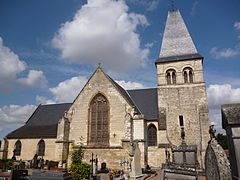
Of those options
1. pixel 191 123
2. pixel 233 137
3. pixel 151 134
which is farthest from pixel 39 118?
pixel 233 137

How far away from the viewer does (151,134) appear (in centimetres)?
2169

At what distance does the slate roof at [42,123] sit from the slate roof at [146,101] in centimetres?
1110

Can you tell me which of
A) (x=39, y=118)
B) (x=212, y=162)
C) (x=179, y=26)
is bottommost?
(x=212, y=162)

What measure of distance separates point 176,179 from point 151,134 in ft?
39.0

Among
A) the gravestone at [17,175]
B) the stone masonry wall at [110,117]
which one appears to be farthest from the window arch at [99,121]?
the gravestone at [17,175]

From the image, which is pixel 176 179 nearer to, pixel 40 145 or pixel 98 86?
pixel 98 86

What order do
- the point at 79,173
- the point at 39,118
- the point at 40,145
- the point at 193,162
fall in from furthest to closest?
the point at 39,118, the point at 40,145, the point at 193,162, the point at 79,173

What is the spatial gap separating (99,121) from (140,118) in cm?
456

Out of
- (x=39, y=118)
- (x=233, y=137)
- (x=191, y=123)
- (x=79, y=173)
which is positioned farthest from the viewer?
(x=39, y=118)

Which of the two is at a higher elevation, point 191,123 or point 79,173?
point 191,123

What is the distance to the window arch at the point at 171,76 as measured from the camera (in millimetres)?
22833

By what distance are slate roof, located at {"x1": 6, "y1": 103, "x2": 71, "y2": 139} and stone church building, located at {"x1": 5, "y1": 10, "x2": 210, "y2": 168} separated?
183 mm

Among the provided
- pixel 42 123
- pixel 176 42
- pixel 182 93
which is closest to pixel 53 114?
pixel 42 123

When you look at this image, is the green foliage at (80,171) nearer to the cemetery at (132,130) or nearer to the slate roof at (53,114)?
the cemetery at (132,130)
